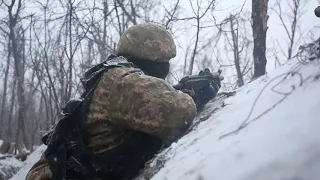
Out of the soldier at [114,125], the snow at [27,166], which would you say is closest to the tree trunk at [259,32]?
→ the soldier at [114,125]

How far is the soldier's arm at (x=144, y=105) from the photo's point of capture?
1.89 metres

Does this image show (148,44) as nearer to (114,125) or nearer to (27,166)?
(114,125)

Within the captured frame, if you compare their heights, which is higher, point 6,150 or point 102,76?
point 102,76

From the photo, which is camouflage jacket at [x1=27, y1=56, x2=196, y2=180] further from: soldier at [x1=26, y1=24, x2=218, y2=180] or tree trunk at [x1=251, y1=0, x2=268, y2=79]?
tree trunk at [x1=251, y1=0, x2=268, y2=79]

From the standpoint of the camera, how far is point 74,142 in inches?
83.1

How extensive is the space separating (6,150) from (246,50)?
12956 millimetres

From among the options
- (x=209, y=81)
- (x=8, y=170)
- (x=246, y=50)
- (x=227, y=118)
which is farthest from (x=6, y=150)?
(x=246, y=50)

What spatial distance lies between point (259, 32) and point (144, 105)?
2533 millimetres

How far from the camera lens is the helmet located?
2396 mm


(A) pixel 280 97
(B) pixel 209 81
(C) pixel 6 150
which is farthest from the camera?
(C) pixel 6 150

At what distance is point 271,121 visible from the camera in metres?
1.21

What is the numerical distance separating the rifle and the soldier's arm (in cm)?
78

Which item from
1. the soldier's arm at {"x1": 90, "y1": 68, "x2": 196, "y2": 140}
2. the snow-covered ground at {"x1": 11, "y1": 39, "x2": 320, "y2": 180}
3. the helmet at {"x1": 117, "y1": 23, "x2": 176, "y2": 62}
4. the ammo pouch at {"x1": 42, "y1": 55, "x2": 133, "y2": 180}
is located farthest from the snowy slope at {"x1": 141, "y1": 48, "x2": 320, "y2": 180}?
the helmet at {"x1": 117, "y1": 23, "x2": 176, "y2": 62}

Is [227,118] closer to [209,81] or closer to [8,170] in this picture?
[209,81]
